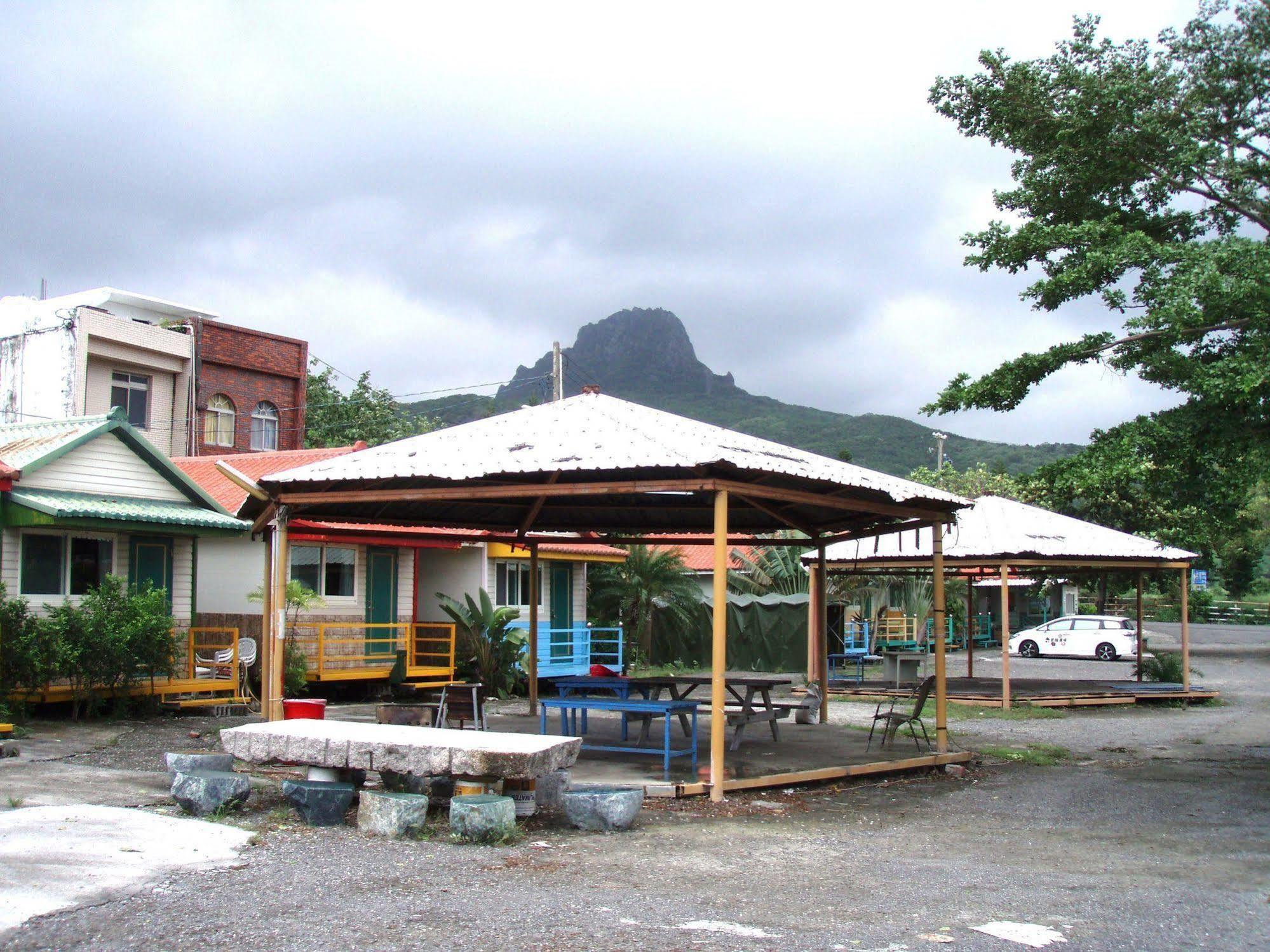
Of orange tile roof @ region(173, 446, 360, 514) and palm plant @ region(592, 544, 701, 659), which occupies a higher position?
orange tile roof @ region(173, 446, 360, 514)

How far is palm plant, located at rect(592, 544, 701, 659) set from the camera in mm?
29547

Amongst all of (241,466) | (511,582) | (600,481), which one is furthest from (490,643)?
(600,481)

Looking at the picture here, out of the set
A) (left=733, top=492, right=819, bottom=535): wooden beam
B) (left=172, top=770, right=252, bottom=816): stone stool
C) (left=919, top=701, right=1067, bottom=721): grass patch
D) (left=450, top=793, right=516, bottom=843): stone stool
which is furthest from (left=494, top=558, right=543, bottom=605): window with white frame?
(left=450, top=793, right=516, bottom=843): stone stool

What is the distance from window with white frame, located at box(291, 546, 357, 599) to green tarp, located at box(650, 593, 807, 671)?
11.6 m

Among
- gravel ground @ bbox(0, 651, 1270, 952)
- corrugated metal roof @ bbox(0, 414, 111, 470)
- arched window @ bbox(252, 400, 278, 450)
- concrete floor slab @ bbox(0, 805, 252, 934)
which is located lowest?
gravel ground @ bbox(0, 651, 1270, 952)

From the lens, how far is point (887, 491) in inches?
455

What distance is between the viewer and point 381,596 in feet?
74.7

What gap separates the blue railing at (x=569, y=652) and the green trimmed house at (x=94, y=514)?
26.5 feet

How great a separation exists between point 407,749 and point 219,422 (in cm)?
2840

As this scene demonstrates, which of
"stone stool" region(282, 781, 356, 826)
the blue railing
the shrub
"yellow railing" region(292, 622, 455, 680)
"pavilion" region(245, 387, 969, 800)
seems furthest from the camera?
the blue railing

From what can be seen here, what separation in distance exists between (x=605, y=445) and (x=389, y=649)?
13.0 metres

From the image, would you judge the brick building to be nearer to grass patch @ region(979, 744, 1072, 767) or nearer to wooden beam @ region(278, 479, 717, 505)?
wooden beam @ region(278, 479, 717, 505)

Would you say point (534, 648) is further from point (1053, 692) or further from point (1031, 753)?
point (1053, 692)

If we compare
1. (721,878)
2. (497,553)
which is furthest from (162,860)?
(497,553)
